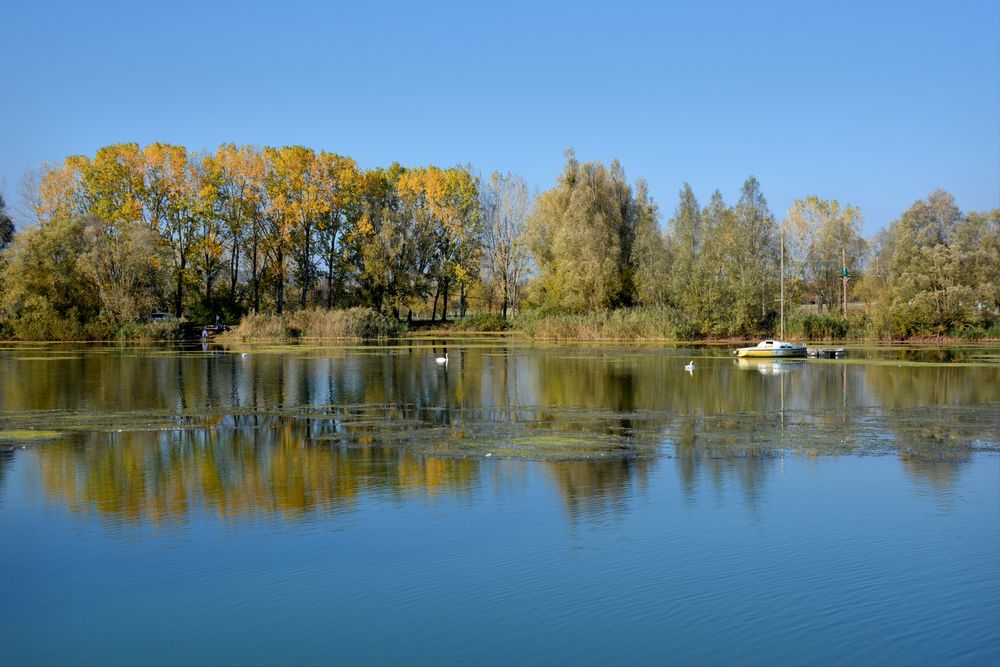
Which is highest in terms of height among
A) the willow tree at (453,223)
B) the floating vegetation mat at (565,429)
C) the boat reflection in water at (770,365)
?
the willow tree at (453,223)

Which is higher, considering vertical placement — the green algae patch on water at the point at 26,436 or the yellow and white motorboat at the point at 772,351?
the yellow and white motorboat at the point at 772,351

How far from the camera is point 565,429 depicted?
20.6 metres

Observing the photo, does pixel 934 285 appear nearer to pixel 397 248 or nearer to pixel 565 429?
pixel 397 248

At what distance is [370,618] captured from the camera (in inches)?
359

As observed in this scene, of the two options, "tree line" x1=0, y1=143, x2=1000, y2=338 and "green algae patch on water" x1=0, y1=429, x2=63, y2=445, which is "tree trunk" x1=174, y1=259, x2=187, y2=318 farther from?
"green algae patch on water" x1=0, y1=429, x2=63, y2=445

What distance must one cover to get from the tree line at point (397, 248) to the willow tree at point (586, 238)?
0.14 m

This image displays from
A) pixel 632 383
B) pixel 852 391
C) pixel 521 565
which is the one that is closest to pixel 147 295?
pixel 632 383

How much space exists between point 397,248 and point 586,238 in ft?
60.8

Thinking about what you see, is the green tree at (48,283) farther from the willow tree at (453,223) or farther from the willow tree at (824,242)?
the willow tree at (824,242)

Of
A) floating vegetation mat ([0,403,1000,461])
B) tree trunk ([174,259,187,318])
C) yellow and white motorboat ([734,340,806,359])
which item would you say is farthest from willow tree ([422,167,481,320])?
floating vegetation mat ([0,403,1000,461])

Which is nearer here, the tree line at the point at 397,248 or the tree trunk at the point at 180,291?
the tree line at the point at 397,248

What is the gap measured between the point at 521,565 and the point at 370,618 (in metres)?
2.17

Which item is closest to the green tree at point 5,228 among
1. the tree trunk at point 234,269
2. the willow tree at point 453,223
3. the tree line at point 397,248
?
the tree line at point 397,248

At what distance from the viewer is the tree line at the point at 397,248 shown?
208ft
